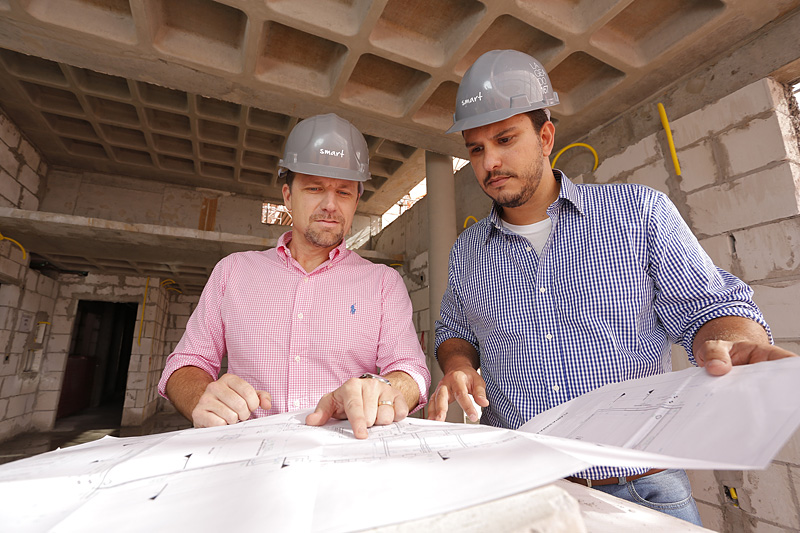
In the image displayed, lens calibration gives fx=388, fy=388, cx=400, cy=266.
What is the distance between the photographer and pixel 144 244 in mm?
4797

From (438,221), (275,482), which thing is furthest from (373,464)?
(438,221)

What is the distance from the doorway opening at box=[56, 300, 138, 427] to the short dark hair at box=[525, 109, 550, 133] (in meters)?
9.62

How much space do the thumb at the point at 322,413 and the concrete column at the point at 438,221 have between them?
9.83 feet

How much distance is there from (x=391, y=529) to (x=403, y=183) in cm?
608

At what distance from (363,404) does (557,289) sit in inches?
33.6

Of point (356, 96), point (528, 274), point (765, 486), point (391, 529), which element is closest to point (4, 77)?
point (356, 96)

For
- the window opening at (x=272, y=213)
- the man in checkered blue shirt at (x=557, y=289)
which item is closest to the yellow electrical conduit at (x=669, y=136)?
the man in checkered blue shirt at (x=557, y=289)

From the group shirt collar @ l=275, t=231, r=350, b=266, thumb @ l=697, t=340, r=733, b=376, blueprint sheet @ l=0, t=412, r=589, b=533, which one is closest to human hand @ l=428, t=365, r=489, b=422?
blueprint sheet @ l=0, t=412, r=589, b=533

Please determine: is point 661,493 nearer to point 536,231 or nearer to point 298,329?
point 536,231

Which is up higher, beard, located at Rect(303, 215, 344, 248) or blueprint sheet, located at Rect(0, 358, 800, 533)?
beard, located at Rect(303, 215, 344, 248)

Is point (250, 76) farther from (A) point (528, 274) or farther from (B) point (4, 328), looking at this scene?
(B) point (4, 328)

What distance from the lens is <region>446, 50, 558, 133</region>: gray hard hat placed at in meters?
1.49

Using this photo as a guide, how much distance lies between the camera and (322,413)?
854 millimetres

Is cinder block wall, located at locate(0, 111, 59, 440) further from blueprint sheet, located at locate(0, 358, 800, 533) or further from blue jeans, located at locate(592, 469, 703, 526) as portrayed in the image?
blue jeans, located at locate(592, 469, 703, 526)
